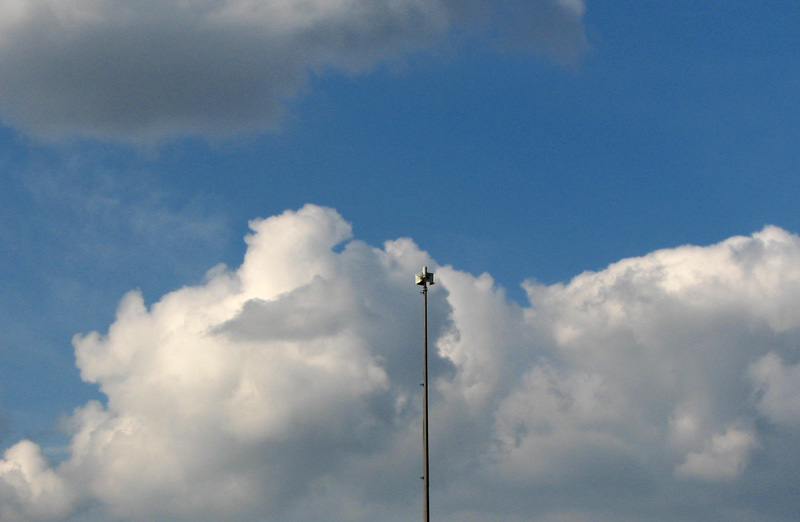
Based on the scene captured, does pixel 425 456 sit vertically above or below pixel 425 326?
below

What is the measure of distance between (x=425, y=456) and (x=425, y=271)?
31.0 ft

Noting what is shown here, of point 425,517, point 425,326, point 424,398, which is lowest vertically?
point 425,517

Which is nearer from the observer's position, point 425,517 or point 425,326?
point 425,517

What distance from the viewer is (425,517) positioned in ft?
161

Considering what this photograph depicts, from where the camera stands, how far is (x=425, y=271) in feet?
178

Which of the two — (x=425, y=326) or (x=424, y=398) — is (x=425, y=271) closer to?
(x=425, y=326)

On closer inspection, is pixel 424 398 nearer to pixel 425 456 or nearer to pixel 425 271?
pixel 425 456

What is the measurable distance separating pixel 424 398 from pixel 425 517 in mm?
5748

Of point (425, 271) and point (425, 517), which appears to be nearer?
point (425, 517)

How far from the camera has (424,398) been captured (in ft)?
170

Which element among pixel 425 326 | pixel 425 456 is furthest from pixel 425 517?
pixel 425 326

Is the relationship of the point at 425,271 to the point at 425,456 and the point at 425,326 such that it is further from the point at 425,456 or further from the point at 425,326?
the point at 425,456

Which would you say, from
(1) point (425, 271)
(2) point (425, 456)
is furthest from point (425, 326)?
(2) point (425, 456)

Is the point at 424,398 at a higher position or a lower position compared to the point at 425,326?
lower
